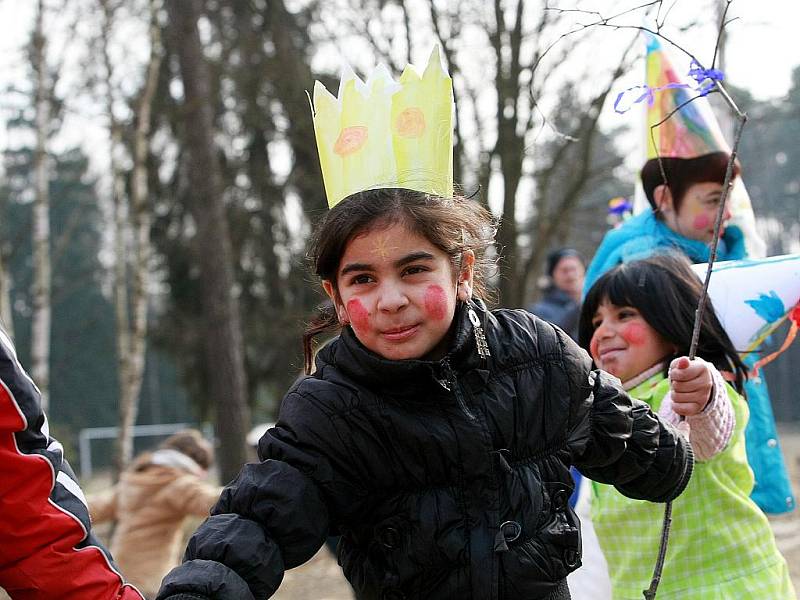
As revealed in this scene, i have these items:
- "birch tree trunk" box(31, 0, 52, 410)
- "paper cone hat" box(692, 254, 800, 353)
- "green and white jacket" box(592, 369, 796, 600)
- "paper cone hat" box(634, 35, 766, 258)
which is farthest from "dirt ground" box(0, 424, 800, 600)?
"green and white jacket" box(592, 369, 796, 600)

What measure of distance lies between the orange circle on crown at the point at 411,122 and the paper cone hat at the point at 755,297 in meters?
1.27

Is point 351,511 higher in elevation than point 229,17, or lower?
lower

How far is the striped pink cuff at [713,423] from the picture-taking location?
254cm

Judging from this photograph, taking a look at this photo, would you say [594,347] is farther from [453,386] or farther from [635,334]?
[453,386]

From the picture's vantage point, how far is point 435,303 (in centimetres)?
207

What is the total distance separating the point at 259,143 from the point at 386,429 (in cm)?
1289

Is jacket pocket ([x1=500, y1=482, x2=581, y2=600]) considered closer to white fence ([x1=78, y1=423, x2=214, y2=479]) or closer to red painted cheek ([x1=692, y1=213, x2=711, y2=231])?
red painted cheek ([x1=692, y1=213, x2=711, y2=231])

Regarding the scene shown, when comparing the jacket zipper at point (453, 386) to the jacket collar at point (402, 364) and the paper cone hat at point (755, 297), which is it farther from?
the paper cone hat at point (755, 297)

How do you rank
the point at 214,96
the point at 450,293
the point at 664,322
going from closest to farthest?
the point at 450,293 → the point at 664,322 → the point at 214,96

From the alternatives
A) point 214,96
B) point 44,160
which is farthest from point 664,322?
point 214,96

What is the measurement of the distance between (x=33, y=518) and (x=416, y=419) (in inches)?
32.1

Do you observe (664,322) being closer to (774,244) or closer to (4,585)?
(4,585)

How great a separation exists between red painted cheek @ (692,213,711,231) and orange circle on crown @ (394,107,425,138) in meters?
1.62

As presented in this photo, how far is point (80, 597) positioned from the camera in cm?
207
